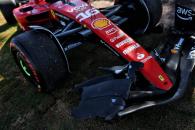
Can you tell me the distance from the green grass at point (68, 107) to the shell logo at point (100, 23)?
0.70 meters

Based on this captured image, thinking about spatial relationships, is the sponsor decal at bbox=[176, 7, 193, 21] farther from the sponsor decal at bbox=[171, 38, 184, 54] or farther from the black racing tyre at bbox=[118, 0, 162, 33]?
the black racing tyre at bbox=[118, 0, 162, 33]

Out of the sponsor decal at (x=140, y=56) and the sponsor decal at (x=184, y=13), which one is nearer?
the sponsor decal at (x=140, y=56)

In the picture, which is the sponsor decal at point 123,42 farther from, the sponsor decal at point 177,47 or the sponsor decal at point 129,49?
the sponsor decal at point 177,47

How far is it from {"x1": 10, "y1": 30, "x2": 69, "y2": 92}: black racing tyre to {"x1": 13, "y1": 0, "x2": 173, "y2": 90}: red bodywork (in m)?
0.55

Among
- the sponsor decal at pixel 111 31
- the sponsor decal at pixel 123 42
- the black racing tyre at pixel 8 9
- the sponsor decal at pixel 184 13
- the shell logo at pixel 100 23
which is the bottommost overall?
the black racing tyre at pixel 8 9

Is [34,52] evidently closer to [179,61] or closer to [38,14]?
[38,14]

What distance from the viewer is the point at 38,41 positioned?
11.4 ft

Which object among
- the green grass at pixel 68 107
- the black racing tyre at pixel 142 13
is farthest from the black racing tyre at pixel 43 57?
the black racing tyre at pixel 142 13

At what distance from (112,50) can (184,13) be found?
1127 millimetres

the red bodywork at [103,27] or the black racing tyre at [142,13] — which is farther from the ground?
the red bodywork at [103,27]

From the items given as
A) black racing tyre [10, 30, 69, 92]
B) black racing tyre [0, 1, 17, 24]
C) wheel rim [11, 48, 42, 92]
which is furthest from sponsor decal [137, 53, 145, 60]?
black racing tyre [0, 1, 17, 24]

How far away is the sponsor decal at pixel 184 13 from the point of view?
3729 millimetres

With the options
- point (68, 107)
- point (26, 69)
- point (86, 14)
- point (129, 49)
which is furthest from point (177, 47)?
point (26, 69)

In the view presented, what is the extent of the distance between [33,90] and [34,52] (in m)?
0.79
